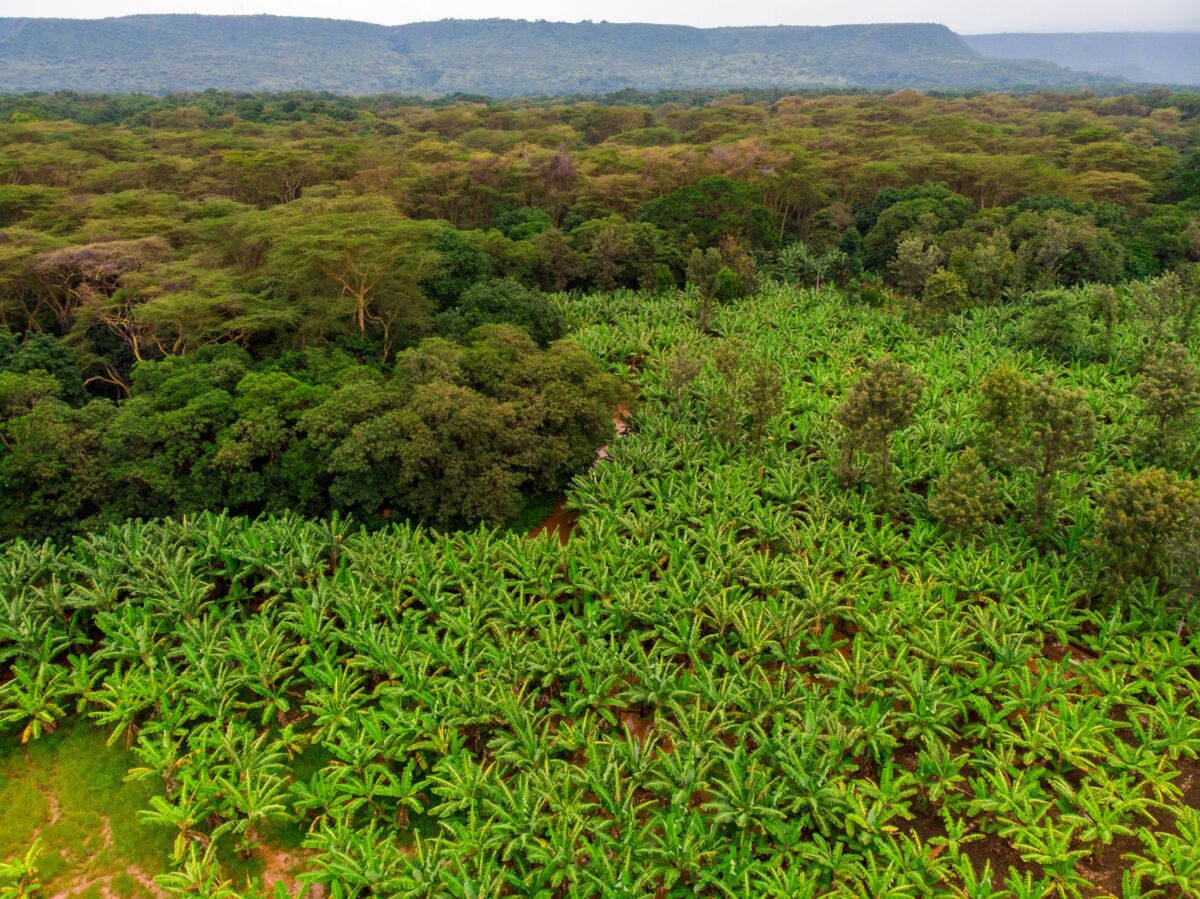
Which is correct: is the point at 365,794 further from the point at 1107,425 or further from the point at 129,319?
the point at 1107,425


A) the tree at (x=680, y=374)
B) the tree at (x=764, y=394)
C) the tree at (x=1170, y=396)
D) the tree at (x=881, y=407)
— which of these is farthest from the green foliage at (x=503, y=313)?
the tree at (x=1170, y=396)

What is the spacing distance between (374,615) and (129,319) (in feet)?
52.0

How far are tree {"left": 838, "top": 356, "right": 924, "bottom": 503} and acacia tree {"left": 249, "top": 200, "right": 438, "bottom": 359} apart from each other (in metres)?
14.8

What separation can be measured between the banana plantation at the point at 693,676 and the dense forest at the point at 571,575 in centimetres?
9

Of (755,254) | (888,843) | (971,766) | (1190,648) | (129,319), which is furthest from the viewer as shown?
(755,254)

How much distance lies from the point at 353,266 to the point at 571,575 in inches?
526

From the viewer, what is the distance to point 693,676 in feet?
40.3

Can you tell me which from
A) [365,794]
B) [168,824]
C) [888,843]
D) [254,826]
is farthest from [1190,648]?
[168,824]

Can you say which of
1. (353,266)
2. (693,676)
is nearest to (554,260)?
(353,266)

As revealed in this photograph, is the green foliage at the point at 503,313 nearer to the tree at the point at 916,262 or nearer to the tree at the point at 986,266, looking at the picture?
the tree at the point at 916,262

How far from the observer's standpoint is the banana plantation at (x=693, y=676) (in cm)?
977

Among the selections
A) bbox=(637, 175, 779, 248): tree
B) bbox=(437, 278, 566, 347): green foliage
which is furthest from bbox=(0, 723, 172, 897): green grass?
bbox=(637, 175, 779, 248): tree

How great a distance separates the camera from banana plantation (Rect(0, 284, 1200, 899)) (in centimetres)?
977

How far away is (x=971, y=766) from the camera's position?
11.2 m
